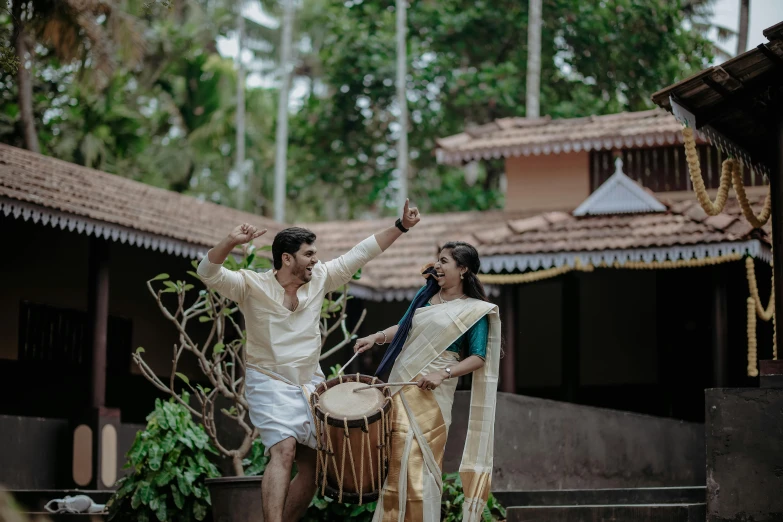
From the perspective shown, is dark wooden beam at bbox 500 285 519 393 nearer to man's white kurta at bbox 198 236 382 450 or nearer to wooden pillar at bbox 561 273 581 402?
wooden pillar at bbox 561 273 581 402

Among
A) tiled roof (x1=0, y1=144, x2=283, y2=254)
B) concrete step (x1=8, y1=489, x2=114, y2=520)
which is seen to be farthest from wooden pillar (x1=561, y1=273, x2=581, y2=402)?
concrete step (x1=8, y1=489, x2=114, y2=520)

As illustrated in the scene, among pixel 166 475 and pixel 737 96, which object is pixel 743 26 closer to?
pixel 737 96

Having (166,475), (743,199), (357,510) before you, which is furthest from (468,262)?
(743,199)

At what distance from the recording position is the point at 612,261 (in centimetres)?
1163

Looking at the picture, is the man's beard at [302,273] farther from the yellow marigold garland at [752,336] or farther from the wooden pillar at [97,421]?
the yellow marigold garland at [752,336]

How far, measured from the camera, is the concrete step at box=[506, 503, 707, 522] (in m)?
7.34

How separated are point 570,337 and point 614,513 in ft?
20.1

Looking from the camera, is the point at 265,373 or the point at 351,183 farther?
the point at 351,183

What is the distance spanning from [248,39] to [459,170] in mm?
13762

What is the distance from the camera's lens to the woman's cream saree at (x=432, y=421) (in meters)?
6.13

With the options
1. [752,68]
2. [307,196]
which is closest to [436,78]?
[307,196]

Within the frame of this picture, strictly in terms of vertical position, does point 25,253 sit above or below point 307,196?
below

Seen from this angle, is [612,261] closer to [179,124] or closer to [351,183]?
[351,183]

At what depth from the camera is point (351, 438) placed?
5.99 meters
